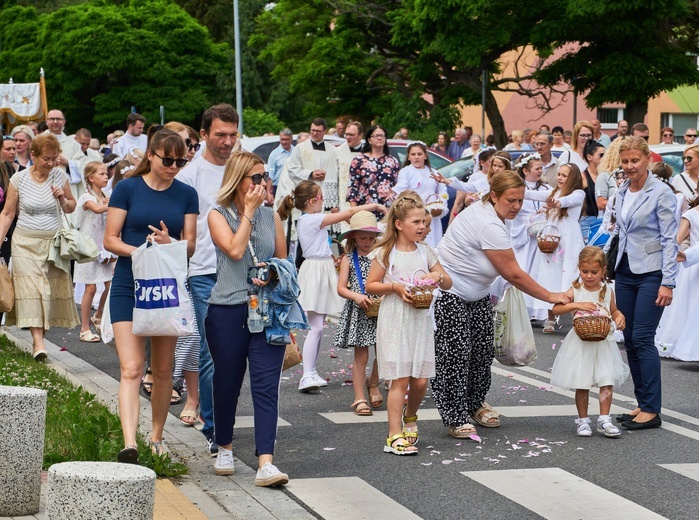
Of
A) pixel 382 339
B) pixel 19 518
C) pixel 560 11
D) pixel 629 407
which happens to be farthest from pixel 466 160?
pixel 560 11

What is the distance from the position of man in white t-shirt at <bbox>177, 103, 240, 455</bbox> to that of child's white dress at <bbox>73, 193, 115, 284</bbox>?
5.16 metres

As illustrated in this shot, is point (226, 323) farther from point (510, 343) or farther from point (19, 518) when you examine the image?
point (510, 343)

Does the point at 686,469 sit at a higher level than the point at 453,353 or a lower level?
lower

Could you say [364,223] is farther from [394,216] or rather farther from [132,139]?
[132,139]

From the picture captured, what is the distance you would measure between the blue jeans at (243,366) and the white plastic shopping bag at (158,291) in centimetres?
20

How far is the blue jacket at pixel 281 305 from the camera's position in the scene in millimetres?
7043

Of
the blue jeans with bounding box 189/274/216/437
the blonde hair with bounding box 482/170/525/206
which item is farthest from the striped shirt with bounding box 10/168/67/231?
the blonde hair with bounding box 482/170/525/206

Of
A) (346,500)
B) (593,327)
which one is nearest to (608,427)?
(593,327)

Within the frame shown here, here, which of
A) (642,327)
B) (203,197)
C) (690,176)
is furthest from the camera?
(690,176)

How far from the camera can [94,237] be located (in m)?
13.9

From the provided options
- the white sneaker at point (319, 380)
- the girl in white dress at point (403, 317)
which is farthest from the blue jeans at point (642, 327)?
the white sneaker at point (319, 380)

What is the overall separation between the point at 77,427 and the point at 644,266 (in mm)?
3942

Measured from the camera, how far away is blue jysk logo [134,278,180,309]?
699cm

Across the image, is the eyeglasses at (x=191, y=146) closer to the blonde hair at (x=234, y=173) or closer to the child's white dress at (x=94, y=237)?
the blonde hair at (x=234, y=173)
